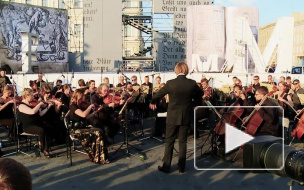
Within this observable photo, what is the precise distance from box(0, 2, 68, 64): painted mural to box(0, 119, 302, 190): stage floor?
18363mm

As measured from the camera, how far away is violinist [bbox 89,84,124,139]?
6752 mm

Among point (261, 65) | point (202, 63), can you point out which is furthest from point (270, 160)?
point (202, 63)

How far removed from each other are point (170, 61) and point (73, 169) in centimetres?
1973

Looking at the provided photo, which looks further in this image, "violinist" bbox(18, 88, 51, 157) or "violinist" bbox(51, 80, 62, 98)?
"violinist" bbox(51, 80, 62, 98)

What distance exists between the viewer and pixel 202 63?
67.8ft

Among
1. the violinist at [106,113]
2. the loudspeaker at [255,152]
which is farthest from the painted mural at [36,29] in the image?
the loudspeaker at [255,152]

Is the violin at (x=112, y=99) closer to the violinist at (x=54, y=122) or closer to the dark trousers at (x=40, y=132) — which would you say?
the violinist at (x=54, y=122)

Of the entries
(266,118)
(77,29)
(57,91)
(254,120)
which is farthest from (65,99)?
(77,29)

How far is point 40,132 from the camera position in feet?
19.7

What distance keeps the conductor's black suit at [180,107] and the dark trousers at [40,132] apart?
7.46 ft

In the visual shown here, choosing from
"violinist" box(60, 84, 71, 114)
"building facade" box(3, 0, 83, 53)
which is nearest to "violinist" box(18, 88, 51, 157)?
"violinist" box(60, 84, 71, 114)

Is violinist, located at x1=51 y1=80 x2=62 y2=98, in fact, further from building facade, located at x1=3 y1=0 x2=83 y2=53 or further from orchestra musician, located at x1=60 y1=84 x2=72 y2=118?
building facade, located at x1=3 y1=0 x2=83 y2=53

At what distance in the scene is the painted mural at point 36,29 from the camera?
73.6 feet

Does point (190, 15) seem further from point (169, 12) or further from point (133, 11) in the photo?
point (133, 11)
